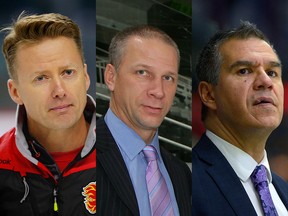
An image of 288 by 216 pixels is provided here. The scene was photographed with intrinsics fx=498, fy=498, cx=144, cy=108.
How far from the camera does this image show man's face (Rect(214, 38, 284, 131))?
3.23 meters

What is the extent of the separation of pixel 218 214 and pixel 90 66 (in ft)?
3.91

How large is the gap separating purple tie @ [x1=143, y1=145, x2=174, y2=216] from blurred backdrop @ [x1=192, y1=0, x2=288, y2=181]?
30.8 inches

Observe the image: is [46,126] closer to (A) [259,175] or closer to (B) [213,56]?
(B) [213,56]

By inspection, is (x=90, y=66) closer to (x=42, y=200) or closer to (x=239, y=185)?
(x=42, y=200)

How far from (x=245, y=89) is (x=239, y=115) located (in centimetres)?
17

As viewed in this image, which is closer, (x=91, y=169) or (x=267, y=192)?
(x=91, y=169)

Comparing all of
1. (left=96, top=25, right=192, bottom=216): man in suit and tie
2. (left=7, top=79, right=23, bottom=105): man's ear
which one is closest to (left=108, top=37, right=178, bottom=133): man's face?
A: (left=96, top=25, right=192, bottom=216): man in suit and tie

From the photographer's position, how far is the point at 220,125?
3.28 m

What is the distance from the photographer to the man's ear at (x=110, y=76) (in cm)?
303

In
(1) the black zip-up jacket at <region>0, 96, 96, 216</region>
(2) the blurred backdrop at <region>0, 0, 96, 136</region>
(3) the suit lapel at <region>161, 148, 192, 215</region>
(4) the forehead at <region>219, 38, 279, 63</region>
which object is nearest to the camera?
(1) the black zip-up jacket at <region>0, 96, 96, 216</region>

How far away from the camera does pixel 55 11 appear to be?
2.96 meters

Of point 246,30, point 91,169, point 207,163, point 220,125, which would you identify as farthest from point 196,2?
point 91,169

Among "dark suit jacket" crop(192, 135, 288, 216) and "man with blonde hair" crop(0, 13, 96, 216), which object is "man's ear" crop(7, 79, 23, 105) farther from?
"dark suit jacket" crop(192, 135, 288, 216)

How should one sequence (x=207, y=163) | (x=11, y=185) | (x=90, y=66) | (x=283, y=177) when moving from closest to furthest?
(x=11, y=185) → (x=90, y=66) → (x=207, y=163) → (x=283, y=177)
